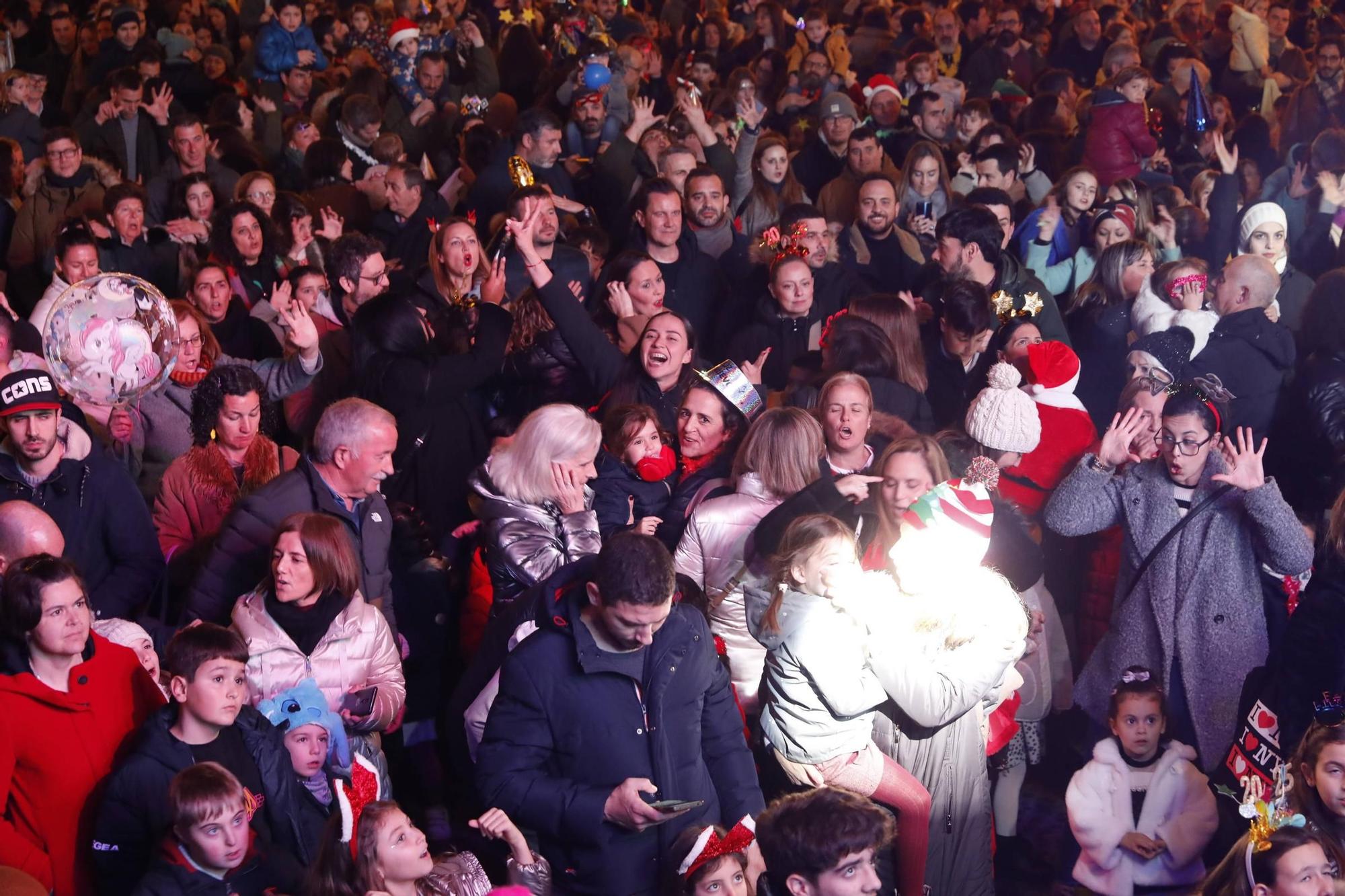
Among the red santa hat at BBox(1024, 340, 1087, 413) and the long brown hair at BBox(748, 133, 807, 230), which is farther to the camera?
the long brown hair at BBox(748, 133, 807, 230)

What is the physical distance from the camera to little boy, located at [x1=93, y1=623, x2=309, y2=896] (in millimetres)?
3650

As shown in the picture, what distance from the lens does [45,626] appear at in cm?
371

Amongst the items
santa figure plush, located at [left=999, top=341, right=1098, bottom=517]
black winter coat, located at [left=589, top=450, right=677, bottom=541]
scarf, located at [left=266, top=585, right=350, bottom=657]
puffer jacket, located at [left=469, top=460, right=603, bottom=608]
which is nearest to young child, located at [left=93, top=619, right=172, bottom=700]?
scarf, located at [left=266, top=585, right=350, bottom=657]

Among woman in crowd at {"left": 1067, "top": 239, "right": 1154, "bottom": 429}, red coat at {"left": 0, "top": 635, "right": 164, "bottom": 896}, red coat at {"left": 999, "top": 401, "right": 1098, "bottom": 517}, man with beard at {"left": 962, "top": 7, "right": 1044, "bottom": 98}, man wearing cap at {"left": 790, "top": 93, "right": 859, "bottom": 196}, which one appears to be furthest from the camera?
man with beard at {"left": 962, "top": 7, "right": 1044, "bottom": 98}

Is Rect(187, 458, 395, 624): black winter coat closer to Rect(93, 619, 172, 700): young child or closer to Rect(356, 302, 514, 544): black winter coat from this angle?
Rect(93, 619, 172, 700): young child

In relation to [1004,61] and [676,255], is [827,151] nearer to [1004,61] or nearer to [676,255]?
[676,255]

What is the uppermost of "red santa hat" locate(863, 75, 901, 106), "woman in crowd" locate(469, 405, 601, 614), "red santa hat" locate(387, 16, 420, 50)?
"woman in crowd" locate(469, 405, 601, 614)

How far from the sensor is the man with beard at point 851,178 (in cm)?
827

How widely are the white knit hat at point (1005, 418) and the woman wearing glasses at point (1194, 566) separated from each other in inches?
13.4

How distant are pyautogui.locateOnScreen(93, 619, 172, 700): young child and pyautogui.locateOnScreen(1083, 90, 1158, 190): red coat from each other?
21.9ft

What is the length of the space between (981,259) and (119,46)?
7.11 metres

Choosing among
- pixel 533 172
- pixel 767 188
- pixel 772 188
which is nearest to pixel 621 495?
pixel 533 172

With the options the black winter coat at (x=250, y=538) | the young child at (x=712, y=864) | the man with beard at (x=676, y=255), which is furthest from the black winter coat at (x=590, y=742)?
the man with beard at (x=676, y=255)

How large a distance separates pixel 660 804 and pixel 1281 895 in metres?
1.53
